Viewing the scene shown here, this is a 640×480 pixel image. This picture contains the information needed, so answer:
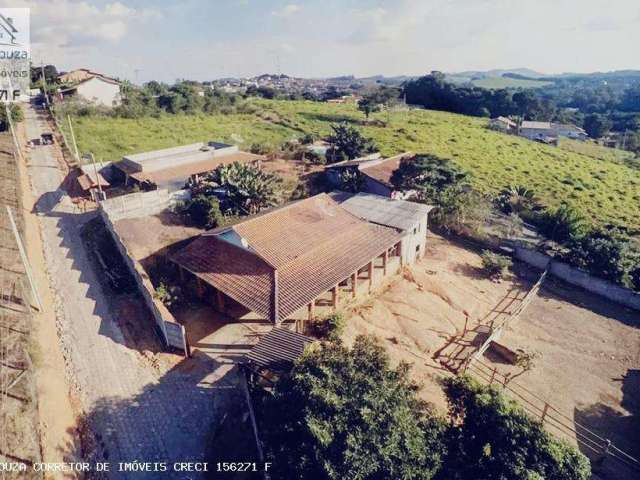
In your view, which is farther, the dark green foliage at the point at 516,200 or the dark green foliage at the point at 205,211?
the dark green foliage at the point at 516,200

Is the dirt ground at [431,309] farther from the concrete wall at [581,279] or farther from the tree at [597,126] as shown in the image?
the tree at [597,126]

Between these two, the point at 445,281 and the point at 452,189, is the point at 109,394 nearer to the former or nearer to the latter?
the point at 445,281

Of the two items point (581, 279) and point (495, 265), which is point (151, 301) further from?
point (581, 279)

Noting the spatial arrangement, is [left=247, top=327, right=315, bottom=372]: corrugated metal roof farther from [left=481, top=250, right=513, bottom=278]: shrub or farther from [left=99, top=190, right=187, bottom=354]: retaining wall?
[left=481, top=250, right=513, bottom=278]: shrub

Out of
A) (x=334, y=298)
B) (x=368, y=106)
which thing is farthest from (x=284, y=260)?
(x=368, y=106)

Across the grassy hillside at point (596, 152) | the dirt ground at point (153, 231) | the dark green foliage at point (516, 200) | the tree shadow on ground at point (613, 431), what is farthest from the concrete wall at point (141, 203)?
the grassy hillside at point (596, 152)

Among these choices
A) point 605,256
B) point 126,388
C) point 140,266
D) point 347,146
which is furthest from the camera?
point 347,146
